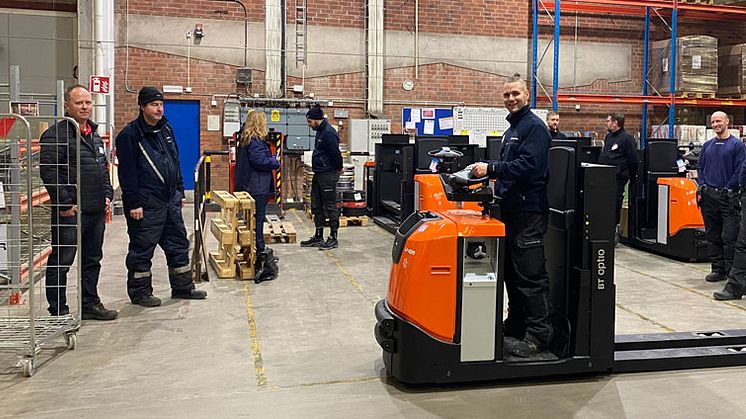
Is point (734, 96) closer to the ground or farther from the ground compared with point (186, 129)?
farther from the ground

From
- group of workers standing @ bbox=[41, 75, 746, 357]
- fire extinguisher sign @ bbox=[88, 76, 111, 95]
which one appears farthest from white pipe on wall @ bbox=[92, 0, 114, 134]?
group of workers standing @ bbox=[41, 75, 746, 357]

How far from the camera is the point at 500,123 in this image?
614 inches

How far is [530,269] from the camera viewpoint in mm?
4234

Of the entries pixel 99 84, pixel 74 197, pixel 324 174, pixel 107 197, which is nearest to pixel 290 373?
pixel 74 197

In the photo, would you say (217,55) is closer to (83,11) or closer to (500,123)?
(83,11)

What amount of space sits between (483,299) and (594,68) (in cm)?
1385

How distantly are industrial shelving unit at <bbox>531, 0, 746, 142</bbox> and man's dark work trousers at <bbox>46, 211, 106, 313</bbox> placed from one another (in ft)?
37.6

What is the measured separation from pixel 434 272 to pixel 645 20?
48.0 feet

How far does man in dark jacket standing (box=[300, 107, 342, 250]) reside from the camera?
8718 millimetres

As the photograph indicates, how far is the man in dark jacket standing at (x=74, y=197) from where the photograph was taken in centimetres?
518

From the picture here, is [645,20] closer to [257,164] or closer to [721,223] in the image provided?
[721,223]

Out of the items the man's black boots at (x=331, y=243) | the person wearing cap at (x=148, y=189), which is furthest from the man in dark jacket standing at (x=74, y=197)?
the man's black boots at (x=331, y=243)

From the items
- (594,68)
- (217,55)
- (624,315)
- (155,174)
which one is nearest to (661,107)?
(594,68)

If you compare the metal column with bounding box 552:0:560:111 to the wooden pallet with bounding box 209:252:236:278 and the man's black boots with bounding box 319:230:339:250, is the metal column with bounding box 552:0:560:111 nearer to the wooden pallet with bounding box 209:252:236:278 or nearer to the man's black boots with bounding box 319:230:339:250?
the man's black boots with bounding box 319:230:339:250
